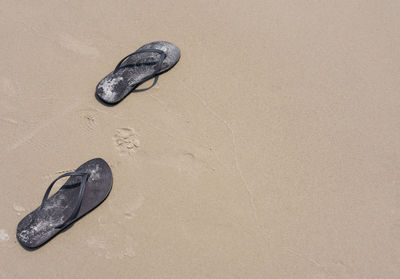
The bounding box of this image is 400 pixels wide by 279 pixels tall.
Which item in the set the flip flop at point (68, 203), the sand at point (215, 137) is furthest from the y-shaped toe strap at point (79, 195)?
the sand at point (215, 137)

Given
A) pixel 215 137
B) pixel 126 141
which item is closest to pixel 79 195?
pixel 126 141

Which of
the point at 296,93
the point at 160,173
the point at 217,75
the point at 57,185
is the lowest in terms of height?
the point at 57,185

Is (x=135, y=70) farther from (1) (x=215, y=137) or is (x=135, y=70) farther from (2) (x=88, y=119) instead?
(1) (x=215, y=137)

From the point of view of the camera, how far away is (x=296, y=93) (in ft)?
9.81

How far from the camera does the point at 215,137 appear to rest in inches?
110

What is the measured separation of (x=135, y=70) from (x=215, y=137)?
3.34 ft

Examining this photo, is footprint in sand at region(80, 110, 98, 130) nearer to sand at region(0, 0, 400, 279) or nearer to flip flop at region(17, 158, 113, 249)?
sand at region(0, 0, 400, 279)

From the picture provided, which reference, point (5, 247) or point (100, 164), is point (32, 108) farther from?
point (5, 247)

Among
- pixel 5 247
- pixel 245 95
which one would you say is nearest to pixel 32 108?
pixel 5 247

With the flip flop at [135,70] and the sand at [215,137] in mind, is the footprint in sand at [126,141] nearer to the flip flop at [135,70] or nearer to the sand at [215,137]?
the sand at [215,137]

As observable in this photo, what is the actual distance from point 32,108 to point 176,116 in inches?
54.5

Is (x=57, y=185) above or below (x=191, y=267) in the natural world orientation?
below

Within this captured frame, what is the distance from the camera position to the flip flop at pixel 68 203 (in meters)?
2.52

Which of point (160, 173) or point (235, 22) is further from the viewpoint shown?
point (235, 22)
